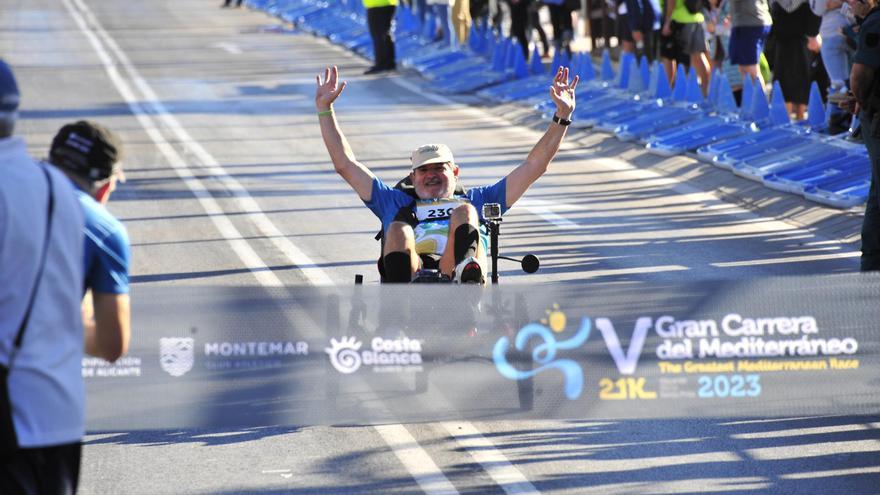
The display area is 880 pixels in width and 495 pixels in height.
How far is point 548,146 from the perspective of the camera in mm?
9352

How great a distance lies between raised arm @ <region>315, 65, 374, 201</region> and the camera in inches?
359

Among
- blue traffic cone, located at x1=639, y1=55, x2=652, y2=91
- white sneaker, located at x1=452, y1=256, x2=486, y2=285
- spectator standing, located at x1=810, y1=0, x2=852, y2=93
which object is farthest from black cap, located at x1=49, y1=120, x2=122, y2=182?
blue traffic cone, located at x1=639, y1=55, x2=652, y2=91

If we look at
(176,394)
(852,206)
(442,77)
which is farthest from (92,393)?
(442,77)

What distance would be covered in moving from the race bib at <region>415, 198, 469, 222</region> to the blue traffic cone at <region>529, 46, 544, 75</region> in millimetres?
15752

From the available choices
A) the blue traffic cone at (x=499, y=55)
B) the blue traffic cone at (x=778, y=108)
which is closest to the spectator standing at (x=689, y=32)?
the blue traffic cone at (x=778, y=108)

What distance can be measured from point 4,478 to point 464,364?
259 centimetres

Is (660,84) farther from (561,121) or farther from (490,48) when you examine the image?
(561,121)

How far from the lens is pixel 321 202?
16.5 meters

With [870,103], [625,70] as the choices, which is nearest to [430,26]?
[625,70]

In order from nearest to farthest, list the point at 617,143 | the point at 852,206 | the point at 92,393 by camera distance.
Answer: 1. the point at 92,393
2. the point at 852,206
3. the point at 617,143

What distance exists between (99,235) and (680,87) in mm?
16143

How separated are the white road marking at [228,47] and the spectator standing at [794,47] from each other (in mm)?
17437

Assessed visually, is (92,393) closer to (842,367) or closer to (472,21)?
(842,367)

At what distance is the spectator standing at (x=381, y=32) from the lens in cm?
2823
